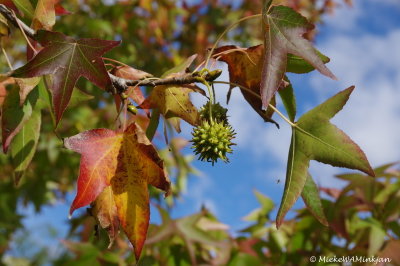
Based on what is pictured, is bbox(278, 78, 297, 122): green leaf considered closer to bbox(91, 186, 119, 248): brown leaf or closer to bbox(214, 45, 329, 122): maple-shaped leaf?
bbox(214, 45, 329, 122): maple-shaped leaf

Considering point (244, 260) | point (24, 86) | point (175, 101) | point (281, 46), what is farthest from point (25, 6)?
point (244, 260)

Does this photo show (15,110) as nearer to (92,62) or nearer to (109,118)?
(92,62)

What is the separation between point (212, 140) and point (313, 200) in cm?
31

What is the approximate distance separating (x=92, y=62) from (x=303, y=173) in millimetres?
562

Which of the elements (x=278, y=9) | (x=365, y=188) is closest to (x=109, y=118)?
(x=365, y=188)

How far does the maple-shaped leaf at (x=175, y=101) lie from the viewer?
1296 mm

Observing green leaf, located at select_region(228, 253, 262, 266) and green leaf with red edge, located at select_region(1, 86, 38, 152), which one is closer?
green leaf with red edge, located at select_region(1, 86, 38, 152)

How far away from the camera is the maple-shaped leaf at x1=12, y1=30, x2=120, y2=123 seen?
1.12 metres

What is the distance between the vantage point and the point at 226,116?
1368 mm

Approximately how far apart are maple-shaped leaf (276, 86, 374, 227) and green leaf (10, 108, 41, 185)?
0.72 m

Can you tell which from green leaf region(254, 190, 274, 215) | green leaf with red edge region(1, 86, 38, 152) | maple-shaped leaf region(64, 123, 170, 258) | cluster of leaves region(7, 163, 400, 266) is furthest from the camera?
green leaf region(254, 190, 274, 215)

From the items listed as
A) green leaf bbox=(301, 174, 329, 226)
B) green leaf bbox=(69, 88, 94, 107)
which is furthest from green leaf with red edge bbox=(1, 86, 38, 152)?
green leaf bbox=(301, 174, 329, 226)

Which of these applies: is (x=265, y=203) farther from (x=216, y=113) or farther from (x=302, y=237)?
(x=216, y=113)

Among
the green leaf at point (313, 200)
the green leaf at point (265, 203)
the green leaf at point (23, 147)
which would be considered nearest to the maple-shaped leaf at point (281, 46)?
the green leaf at point (313, 200)
